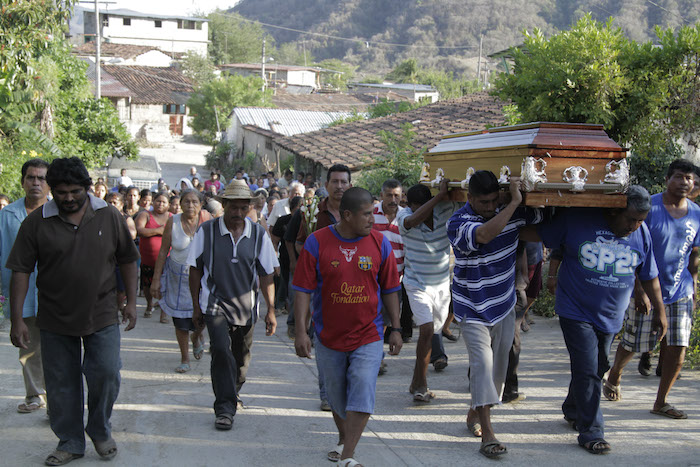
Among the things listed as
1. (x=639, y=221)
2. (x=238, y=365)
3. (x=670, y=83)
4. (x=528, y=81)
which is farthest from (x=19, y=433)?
(x=670, y=83)

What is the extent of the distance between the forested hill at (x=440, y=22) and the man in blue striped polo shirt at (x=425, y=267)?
65.3 meters

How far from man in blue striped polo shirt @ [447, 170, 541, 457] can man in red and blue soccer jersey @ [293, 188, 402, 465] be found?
70cm

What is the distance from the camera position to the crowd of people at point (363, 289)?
4.72 metres

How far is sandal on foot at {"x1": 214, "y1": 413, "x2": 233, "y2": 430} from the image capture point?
223 inches

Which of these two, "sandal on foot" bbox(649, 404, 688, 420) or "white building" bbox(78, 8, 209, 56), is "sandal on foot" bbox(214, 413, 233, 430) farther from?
"white building" bbox(78, 8, 209, 56)

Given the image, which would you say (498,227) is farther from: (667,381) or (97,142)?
(97,142)

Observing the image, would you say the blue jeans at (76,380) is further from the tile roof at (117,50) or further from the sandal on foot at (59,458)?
the tile roof at (117,50)

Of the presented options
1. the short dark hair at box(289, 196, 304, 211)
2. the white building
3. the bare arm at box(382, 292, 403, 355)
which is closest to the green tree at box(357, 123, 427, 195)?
the short dark hair at box(289, 196, 304, 211)

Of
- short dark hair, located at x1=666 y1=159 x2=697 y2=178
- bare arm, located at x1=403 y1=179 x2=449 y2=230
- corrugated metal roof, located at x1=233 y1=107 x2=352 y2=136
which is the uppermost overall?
corrugated metal roof, located at x1=233 y1=107 x2=352 y2=136

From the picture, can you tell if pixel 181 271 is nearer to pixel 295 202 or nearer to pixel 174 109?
pixel 295 202

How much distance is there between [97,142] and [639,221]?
22502mm

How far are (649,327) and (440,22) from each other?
91.8m

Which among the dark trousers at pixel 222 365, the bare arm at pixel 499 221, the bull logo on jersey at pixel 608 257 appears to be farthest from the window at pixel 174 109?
the bull logo on jersey at pixel 608 257

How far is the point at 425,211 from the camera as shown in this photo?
20.2 ft
